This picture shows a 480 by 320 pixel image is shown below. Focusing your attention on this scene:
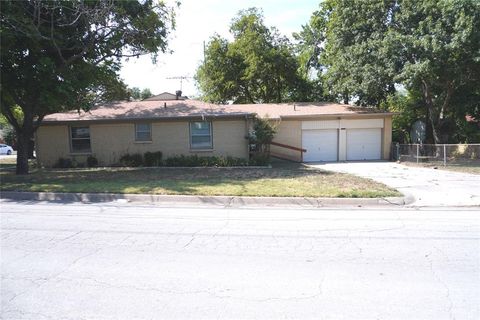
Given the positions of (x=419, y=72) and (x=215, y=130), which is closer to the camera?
(x=419, y=72)

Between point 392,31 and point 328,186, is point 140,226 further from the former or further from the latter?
point 392,31

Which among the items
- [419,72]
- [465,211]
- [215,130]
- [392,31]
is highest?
[392,31]

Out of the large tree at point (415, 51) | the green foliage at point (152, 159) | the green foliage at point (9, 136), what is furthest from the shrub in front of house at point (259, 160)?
the green foliage at point (9, 136)

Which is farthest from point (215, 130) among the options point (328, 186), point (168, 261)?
point (168, 261)

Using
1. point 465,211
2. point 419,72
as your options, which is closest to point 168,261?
point 465,211

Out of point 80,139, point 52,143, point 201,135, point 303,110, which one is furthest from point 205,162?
point 52,143

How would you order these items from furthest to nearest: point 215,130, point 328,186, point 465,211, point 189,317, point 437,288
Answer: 1. point 215,130
2. point 328,186
3. point 465,211
4. point 437,288
5. point 189,317

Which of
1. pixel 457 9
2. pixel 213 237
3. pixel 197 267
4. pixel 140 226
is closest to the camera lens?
pixel 197 267

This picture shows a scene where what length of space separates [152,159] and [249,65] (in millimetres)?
14545

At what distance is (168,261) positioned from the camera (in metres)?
5.59

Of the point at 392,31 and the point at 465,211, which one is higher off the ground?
the point at 392,31

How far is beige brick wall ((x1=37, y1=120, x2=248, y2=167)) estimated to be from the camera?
2194 centimetres

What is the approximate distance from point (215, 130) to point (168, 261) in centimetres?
1666

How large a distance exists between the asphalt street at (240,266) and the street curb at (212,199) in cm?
165
